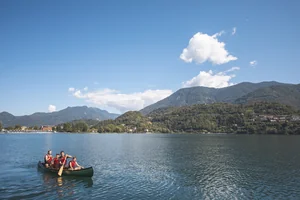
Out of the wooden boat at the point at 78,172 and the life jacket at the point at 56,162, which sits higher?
the life jacket at the point at 56,162

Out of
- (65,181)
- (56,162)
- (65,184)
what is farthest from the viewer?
(56,162)

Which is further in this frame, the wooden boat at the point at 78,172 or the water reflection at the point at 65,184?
the wooden boat at the point at 78,172

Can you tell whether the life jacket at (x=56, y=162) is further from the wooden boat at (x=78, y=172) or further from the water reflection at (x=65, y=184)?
the water reflection at (x=65, y=184)

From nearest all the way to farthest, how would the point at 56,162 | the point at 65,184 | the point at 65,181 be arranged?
the point at 65,184
the point at 65,181
the point at 56,162

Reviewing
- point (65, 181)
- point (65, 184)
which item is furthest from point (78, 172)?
point (65, 184)

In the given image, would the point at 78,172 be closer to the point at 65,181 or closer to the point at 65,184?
the point at 65,181

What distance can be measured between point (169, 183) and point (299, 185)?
1738cm

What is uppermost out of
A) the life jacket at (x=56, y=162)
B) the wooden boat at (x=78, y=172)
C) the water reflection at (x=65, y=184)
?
the life jacket at (x=56, y=162)

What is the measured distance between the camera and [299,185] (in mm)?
33750

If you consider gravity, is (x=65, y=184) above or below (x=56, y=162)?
below

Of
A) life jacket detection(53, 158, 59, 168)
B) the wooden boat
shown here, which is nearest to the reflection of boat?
the wooden boat

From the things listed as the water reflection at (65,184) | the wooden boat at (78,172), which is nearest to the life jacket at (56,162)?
the wooden boat at (78,172)

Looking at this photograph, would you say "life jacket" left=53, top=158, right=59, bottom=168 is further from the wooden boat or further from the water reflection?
the water reflection

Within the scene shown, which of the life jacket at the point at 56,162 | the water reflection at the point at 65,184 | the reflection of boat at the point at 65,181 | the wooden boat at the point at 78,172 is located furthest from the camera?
the life jacket at the point at 56,162
